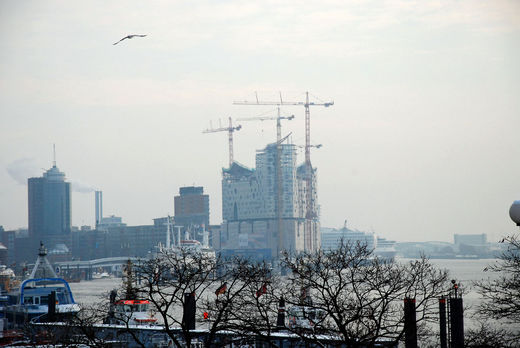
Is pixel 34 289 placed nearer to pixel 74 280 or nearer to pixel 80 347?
pixel 80 347

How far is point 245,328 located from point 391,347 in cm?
344

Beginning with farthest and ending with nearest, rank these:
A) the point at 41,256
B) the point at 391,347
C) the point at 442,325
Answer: the point at 41,256 → the point at 442,325 → the point at 391,347

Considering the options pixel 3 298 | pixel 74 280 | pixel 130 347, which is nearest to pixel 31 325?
pixel 130 347

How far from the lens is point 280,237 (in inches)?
7795

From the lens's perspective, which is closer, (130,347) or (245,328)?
(245,328)

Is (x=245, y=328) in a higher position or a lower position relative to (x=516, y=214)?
lower

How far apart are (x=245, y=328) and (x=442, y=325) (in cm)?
965

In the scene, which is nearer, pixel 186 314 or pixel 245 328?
pixel 245 328

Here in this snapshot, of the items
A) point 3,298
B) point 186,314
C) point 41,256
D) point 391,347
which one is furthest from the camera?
point 41,256

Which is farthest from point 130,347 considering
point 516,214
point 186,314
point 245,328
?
point 516,214

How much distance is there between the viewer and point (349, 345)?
18.2 metres

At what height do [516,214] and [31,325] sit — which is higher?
[516,214]

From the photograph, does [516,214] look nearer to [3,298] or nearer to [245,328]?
[245,328]

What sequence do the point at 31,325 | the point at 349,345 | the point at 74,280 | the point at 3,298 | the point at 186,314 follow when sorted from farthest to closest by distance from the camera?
the point at 74,280 → the point at 3,298 → the point at 31,325 → the point at 186,314 → the point at 349,345
